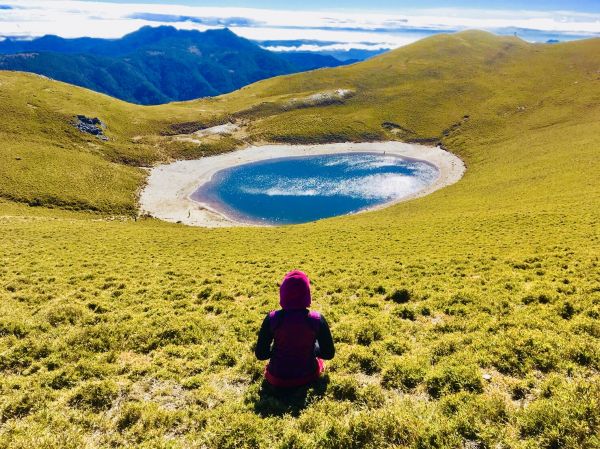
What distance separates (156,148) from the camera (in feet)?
445

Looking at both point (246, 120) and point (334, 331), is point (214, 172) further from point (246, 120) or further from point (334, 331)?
point (334, 331)

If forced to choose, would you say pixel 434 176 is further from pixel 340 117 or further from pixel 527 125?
pixel 340 117

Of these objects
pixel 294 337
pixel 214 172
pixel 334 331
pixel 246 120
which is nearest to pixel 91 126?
pixel 214 172

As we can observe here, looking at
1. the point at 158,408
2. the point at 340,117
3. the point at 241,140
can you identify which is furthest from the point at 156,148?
the point at 158,408

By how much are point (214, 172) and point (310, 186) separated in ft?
111

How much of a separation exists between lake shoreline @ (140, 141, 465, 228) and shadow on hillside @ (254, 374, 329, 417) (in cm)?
6890

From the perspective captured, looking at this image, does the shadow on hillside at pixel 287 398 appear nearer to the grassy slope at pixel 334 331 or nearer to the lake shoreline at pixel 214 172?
the grassy slope at pixel 334 331

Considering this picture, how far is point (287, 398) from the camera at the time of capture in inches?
428

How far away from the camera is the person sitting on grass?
410 inches

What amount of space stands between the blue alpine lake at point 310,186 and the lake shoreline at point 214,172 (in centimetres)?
337

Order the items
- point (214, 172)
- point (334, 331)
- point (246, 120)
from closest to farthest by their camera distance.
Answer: point (334, 331) < point (214, 172) < point (246, 120)

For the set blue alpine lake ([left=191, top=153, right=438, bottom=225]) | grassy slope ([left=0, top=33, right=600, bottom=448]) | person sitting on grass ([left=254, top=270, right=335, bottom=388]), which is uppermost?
person sitting on grass ([left=254, top=270, right=335, bottom=388])

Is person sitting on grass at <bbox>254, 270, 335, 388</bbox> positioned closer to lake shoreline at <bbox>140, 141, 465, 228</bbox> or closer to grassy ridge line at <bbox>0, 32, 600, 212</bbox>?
lake shoreline at <bbox>140, 141, 465, 228</bbox>

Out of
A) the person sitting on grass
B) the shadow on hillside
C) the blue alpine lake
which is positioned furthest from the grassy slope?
the blue alpine lake
